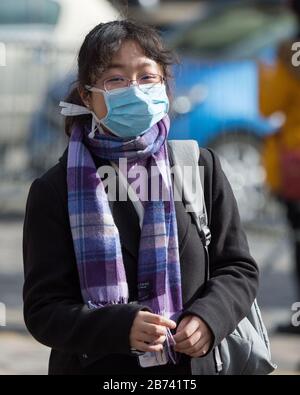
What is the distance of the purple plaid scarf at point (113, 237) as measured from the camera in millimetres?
2723

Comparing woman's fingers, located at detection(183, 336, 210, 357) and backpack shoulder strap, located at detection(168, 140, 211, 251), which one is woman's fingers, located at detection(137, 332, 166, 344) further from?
backpack shoulder strap, located at detection(168, 140, 211, 251)

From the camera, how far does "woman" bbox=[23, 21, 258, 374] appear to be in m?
2.69

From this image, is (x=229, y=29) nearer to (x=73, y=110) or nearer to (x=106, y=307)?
(x=73, y=110)

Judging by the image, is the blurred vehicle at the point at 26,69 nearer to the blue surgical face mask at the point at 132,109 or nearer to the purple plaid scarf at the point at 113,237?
the blue surgical face mask at the point at 132,109

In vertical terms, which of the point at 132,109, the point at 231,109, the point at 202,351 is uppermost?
the point at 231,109

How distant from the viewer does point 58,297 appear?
8.97ft

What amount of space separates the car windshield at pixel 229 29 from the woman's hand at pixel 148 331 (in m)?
8.09

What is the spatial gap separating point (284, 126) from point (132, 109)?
349 cm

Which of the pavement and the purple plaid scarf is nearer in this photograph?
the purple plaid scarf

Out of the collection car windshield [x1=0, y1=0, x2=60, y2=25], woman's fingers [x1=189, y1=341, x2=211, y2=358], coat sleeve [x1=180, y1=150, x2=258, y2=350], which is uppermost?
car windshield [x1=0, y1=0, x2=60, y2=25]

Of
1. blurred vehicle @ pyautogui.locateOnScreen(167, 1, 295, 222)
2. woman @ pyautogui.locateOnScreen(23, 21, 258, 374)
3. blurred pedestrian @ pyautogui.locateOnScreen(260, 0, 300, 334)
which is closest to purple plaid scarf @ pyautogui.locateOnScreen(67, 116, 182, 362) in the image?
woman @ pyautogui.locateOnScreen(23, 21, 258, 374)

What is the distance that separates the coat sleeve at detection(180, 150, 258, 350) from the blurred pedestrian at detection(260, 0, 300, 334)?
3273mm

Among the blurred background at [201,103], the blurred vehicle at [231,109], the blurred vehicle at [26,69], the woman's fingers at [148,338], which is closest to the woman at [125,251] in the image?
the woman's fingers at [148,338]

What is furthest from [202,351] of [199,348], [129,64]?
[129,64]
